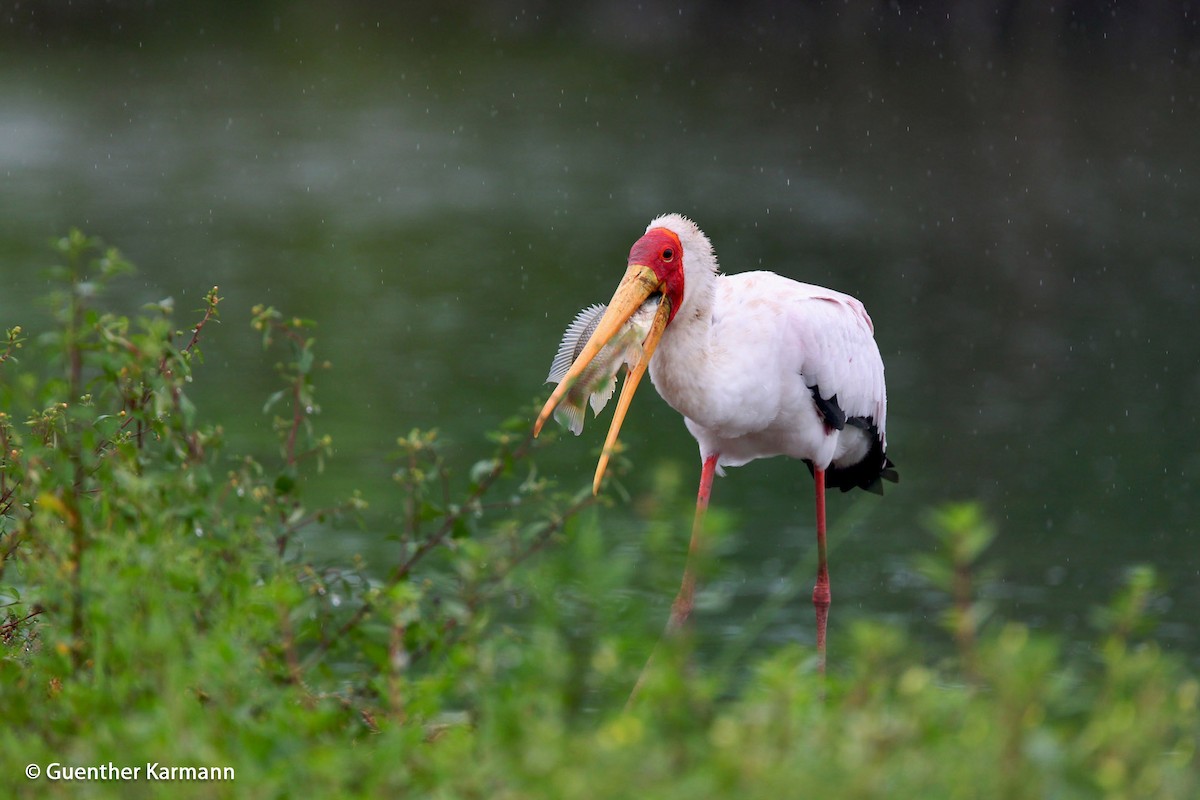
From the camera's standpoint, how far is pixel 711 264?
520cm

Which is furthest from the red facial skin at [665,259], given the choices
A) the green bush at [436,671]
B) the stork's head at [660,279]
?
the green bush at [436,671]

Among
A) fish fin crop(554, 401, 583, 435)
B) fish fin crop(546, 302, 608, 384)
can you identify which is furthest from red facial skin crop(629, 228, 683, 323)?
fish fin crop(554, 401, 583, 435)

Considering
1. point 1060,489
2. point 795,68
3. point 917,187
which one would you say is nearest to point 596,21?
point 795,68

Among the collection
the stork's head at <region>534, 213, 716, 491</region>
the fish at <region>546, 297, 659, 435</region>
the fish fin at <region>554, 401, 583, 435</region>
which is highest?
the stork's head at <region>534, 213, 716, 491</region>

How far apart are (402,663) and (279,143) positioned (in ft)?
81.5

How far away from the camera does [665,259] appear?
5062mm

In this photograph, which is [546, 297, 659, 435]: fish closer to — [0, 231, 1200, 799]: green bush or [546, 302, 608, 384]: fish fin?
[546, 302, 608, 384]: fish fin

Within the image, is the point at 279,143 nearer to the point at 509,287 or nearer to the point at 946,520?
the point at 509,287

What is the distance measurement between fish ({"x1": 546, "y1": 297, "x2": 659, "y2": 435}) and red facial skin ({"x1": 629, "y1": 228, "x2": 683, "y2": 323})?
7 centimetres

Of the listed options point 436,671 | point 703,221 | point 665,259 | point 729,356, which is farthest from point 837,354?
point 703,221

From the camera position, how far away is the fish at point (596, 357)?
470cm

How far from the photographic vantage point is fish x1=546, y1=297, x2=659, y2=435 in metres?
4.70

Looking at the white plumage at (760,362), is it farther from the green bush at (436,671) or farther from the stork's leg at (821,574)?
the green bush at (436,671)

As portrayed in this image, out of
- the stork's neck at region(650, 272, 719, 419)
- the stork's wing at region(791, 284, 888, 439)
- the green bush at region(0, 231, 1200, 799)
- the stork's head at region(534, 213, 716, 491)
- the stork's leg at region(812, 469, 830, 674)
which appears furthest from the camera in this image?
the stork's leg at region(812, 469, 830, 674)
